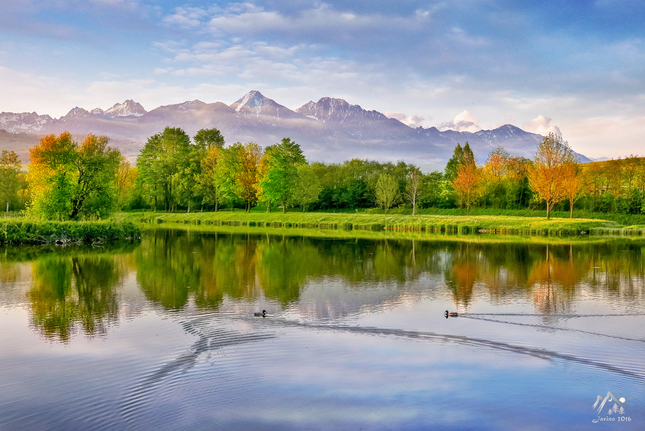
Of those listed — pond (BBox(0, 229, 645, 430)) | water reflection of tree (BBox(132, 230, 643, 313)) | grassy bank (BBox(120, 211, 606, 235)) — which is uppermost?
grassy bank (BBox(120, 211, 606, 235))

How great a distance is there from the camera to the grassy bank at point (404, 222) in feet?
190

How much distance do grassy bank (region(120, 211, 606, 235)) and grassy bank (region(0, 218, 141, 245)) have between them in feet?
27.8

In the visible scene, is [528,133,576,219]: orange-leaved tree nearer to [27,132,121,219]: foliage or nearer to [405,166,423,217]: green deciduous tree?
[405,166,423,217]: green deciduous tree

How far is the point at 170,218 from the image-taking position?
3364 inches

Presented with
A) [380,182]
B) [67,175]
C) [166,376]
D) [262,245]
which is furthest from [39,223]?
[380,182]

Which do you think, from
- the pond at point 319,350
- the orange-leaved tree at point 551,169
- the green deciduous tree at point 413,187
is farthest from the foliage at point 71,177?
the orange-leaved tree at point 551,169

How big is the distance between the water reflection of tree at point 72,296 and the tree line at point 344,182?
4028cm

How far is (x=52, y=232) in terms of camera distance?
38312mm

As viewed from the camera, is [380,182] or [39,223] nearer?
[39,223]

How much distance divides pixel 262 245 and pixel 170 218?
49.8 m

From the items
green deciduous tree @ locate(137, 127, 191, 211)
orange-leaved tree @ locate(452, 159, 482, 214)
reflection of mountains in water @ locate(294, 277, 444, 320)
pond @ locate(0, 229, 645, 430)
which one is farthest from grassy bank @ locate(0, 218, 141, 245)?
orange-leaved tree @ locate(452, 159, 482, 214)

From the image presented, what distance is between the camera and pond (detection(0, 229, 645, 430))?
858 centimetres

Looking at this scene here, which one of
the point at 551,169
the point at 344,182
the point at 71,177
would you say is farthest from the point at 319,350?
the point at 344,182

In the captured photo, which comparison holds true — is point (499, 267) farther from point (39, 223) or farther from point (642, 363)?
point (39, 223)
